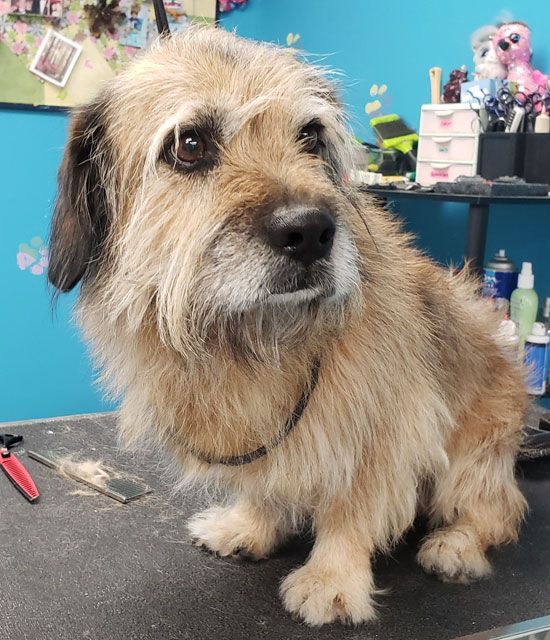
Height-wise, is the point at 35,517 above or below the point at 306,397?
below

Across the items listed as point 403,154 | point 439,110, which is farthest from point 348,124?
point 403,154

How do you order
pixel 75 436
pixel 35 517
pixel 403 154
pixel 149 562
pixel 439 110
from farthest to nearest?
pixel 403 154
pixel 439 110
pixel 75 436
pixel 35 517
pixel 149 562

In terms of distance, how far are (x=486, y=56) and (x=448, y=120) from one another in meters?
0.20

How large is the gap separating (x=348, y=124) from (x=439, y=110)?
3.40 feet

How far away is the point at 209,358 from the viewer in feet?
2.84

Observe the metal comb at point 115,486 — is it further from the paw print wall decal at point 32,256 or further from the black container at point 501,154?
the paw print wall decal at point 32,256

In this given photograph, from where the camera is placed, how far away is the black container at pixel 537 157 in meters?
1.73

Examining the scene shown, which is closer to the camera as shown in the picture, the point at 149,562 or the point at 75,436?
the point at 149,562

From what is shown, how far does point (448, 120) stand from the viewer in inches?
78.0

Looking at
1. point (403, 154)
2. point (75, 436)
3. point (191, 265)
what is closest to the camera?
point (191, 265)

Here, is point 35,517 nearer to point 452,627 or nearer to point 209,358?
point 209,358

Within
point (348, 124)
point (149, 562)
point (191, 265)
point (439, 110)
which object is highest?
point (439, 110)

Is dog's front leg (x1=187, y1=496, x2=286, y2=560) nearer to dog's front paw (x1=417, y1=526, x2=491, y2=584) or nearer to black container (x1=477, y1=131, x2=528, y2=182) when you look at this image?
dog's front paw (x1=417, y1=526, x2=491, y2=584)

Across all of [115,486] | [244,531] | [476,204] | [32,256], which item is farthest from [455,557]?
[32,256]
